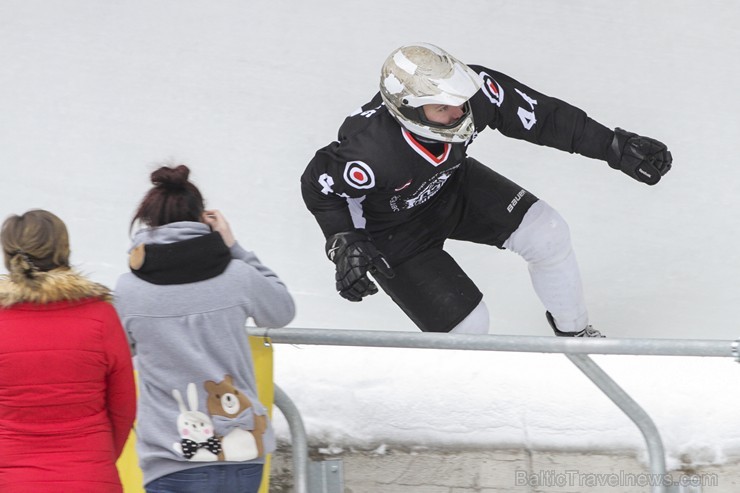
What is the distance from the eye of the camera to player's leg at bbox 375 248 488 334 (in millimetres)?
3760

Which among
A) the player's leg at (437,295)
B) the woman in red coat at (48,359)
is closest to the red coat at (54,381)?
the woman in red coat at (48,359)

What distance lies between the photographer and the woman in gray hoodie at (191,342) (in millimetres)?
2582

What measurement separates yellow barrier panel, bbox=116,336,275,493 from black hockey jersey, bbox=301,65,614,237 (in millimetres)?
669

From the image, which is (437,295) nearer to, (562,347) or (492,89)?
(492,89)

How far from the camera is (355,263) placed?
344 centimetres

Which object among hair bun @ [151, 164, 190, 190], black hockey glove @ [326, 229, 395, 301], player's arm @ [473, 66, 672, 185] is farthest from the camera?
player's arm @ [473, 66, 672, 185]

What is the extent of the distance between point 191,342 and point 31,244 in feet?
1.32

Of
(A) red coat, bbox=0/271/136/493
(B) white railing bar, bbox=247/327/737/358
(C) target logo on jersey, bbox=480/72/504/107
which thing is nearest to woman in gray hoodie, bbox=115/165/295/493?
(A) red coat, bbox=0/271/136/493

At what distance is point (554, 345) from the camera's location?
2.67m

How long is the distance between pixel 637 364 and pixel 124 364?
1.56 metres

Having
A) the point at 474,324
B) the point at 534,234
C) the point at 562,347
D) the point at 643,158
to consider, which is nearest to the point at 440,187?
the point at 534,234

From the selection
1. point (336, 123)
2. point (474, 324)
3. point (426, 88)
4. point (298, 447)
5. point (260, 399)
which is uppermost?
point (336, 123)

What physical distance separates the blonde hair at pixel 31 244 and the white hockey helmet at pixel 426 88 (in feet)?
4.24

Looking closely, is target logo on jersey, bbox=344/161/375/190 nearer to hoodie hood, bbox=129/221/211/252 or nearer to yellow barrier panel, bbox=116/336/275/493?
yellow barrier panel, bbox=116/336/275/493
